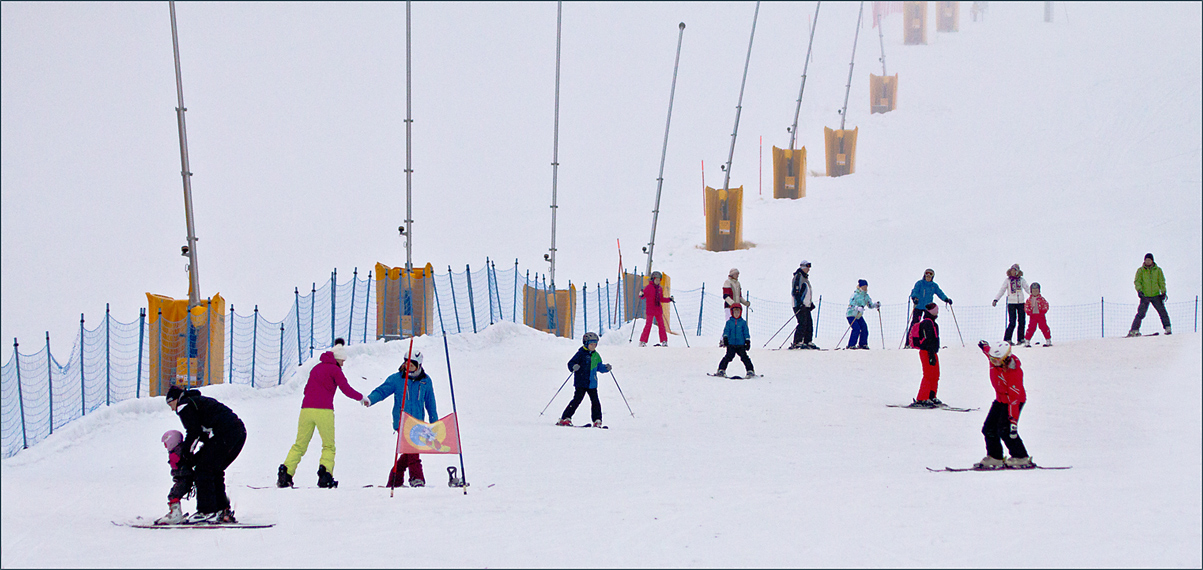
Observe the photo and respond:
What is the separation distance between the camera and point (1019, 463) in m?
9.73

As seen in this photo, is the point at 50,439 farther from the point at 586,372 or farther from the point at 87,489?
the point at 586,372

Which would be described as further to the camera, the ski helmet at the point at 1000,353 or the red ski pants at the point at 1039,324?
the red ski pants at the point at 1039,324

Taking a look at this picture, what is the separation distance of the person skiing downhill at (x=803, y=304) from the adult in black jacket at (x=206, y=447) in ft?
36.2

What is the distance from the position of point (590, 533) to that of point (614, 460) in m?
2.76

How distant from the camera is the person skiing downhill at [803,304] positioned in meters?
18.3

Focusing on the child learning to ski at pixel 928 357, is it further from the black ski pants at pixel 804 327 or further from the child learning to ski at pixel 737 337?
the black ski pants at pixel 804 327

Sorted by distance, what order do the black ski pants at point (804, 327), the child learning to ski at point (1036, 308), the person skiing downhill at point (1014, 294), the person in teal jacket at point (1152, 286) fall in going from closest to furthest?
1. the person skiing downhill at point (1014, 294)
2. the child learning to ski at point (1036, 308)
3. the person in teal jacket at point (1152, 286)
4. the black ski pants at point (804, 327)

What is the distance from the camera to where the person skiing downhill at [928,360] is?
13.8 meters

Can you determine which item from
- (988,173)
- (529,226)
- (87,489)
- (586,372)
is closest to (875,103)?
(988,173)

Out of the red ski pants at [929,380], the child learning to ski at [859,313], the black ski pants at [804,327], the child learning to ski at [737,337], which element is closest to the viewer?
the red ski pants at [929,380]

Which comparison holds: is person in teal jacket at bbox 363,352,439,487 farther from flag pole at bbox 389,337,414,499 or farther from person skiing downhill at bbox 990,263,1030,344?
person skiing downhill at bbox 990,263,1030,344

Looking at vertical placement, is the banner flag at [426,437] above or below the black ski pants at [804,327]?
below

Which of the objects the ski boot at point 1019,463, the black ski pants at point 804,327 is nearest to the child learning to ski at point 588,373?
the ski boot at point 1019,463

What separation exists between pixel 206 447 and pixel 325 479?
4.84ft
